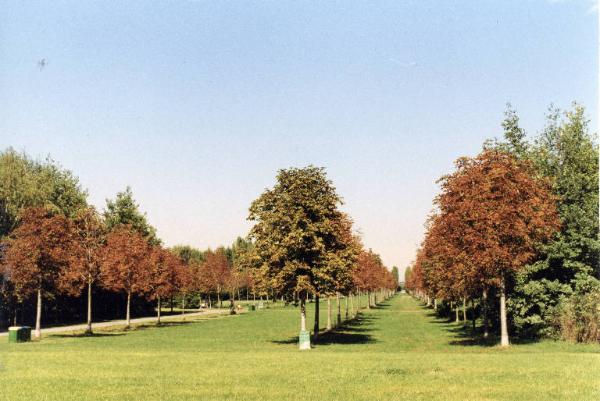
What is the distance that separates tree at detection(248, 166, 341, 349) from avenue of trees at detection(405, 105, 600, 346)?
24.3 ft

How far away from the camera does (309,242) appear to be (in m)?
35.5

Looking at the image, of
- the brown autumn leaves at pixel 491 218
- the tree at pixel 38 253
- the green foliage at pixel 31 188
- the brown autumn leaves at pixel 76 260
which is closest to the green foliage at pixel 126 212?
the green foliage at pixel 31 188

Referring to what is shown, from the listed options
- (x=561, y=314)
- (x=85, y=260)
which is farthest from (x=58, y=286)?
(x=561, y=314)

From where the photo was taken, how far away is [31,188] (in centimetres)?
6938

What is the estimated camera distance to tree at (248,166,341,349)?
114 feet

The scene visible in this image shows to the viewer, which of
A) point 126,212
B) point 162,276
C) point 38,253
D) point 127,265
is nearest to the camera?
point 38,253

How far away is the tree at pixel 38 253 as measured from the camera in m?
42.3

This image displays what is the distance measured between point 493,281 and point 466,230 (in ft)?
14.3

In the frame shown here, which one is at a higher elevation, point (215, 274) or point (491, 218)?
point (491, 218)

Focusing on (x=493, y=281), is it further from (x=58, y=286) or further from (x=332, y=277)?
(x=58, y=286)

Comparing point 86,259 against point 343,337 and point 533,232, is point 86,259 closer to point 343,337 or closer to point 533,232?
point 343,337

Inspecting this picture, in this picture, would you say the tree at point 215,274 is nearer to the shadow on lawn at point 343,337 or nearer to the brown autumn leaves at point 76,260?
the brown autumn leaves at point 76,260

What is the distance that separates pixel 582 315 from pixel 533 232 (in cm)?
591

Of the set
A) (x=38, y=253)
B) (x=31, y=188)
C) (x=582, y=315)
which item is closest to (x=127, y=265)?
(x=38, y=253)
